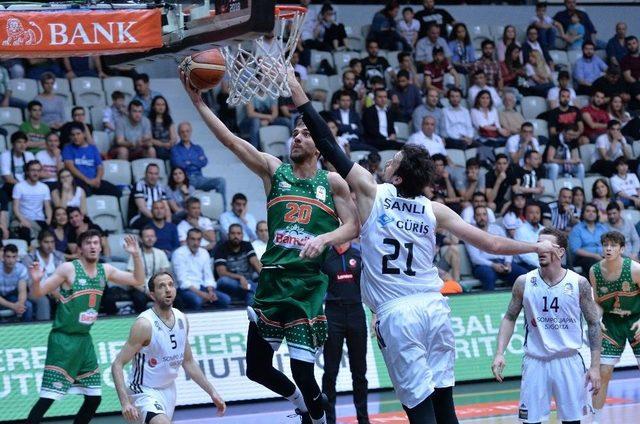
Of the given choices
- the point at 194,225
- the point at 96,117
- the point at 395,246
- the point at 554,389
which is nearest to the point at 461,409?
the point at 554,389

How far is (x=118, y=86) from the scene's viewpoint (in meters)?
16.5

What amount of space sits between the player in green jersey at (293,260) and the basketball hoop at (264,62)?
306mm

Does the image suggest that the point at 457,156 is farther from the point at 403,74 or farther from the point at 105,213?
the point at 105,213

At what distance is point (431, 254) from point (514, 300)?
190 centimetres

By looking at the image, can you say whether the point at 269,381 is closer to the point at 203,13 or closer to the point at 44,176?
the point at 203,13

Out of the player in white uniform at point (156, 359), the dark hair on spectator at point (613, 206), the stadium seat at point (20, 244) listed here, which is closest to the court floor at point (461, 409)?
the stadium seat at point (20, 244)

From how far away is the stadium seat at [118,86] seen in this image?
1644cm

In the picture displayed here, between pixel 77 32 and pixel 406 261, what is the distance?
10.7ft

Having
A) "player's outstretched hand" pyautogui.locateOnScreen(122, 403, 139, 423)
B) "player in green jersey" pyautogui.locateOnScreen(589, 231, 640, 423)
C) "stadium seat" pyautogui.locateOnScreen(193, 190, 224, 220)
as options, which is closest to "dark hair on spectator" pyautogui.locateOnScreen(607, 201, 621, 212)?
"player in green jersey" pyautogui.locateOnScreen(589, 231, 640, 423)

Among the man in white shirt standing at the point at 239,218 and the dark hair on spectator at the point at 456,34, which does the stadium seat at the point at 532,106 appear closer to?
the dark hair on spectator at the point at 456,34

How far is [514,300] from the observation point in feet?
29.1

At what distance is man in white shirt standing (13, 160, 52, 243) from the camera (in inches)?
547

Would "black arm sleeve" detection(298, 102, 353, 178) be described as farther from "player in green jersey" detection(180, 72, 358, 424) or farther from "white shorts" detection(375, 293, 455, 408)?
"player in green jersey" detection(180, 72, 358, 424)

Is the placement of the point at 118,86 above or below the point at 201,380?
above
